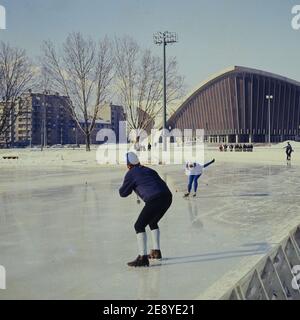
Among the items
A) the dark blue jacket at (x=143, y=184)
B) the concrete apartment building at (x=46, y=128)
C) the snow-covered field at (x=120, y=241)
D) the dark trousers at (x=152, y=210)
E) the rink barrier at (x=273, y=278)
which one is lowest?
the snow-covered field at (x=120, y=241)

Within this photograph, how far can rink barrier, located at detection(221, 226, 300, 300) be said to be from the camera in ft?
12.1

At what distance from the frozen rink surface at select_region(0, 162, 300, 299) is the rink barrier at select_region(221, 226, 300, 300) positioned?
391 millimetres

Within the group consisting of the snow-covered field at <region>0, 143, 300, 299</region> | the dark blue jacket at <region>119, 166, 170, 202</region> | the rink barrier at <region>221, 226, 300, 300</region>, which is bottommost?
the snow-covered field at <region>0, 143, 300, 299</region>

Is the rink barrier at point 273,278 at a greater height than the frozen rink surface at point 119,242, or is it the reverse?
the rink barrier at point 273,278

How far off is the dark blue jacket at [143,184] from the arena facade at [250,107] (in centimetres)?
8340

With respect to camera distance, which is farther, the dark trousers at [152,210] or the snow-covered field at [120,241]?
the dark trousers at [152,210]

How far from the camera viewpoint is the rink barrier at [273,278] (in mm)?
3680

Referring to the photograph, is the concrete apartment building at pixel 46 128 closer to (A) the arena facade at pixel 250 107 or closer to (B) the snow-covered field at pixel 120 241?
(A) the arena facade at pixel 250 107

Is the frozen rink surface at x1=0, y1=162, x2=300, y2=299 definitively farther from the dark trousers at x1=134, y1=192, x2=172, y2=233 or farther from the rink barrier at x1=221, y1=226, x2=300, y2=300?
the dark trousers at x1=134, y1=192, x2=172, y2=233

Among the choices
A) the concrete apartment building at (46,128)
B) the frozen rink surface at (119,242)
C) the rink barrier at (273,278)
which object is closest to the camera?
the rink barrier at (273,278)

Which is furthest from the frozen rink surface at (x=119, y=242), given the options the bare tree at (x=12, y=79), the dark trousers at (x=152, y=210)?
the bare tree at (x=12, y=79)

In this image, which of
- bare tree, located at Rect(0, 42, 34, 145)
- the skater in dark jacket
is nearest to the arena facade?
bare tree, located at Rect(0, 42, 34, 145)

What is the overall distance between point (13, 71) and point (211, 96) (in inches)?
2533
